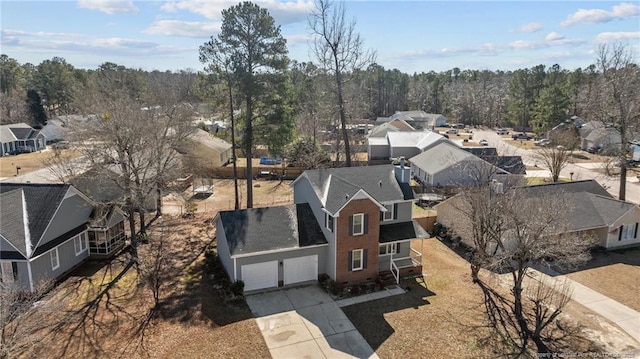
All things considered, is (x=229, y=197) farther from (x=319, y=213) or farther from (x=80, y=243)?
(x=319, y=213)

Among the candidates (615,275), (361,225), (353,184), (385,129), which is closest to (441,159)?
(615,275)

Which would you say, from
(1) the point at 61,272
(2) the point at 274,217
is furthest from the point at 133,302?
(2) the point at 274,217

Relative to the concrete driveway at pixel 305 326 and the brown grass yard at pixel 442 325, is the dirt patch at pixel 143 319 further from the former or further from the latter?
the brown grass yard at pixel 442 325

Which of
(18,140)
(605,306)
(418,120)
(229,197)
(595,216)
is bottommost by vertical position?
(605,306)

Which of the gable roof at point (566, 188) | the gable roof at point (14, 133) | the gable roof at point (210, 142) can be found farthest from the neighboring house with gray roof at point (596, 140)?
the gable roof at point (14, 133)

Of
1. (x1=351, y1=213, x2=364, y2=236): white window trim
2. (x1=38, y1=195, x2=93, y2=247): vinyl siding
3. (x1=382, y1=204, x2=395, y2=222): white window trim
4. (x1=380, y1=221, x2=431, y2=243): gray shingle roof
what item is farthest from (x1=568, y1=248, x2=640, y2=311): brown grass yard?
(x1=38, y1=195, x2=93, y2=247): vinyl siding

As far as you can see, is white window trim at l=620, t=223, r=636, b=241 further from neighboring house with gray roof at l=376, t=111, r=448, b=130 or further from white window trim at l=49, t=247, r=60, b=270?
neighboring house with gray roof at l=376, t=111, r=448, b=130

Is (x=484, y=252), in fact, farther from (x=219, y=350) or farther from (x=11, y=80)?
(x=11, y=80)
